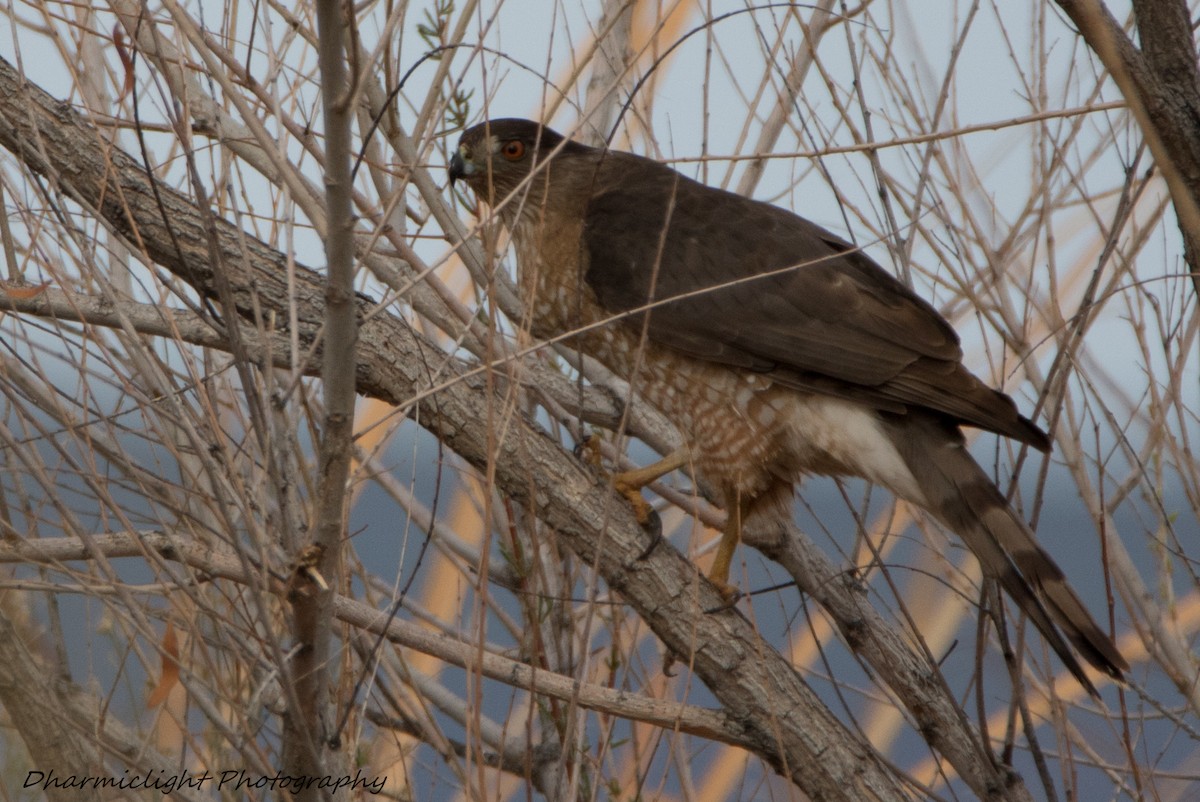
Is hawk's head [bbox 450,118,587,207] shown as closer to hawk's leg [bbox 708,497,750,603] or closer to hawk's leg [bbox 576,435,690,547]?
hawk's leg [bbox 576,435,690,547]

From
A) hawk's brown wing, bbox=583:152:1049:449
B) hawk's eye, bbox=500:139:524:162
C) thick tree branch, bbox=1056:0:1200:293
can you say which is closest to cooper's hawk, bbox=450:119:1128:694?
hawk's brown wing, bbox=583:152:1049:449

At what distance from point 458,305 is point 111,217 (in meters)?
0.87

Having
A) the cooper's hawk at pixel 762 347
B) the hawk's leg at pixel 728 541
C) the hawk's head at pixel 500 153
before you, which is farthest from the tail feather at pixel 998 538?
the hawk's head at pixel 500 153

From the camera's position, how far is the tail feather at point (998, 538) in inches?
95.4

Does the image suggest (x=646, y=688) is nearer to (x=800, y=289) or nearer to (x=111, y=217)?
(x=800, y=289)

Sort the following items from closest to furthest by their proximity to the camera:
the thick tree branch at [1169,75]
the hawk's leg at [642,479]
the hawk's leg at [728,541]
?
the thick tree branch at [1169,75] < the hawk's leg at [642,479] < the hawk's leg at [728,541]

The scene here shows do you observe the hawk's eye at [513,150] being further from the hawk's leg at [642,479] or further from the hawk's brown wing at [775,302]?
the hawk's leg at [642,479]

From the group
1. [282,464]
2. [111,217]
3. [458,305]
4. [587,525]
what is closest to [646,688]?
[587,525]

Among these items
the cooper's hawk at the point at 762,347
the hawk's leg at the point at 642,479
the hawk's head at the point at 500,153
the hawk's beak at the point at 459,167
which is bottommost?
the hawk's leg at the point at 642,479

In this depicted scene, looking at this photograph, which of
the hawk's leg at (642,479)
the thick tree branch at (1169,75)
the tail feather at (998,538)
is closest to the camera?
the thick tree branch at (1169,75)

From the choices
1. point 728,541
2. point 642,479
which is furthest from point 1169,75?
point 728,541

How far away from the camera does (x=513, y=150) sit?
3.53 metres

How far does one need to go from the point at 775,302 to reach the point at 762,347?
138 millimetres

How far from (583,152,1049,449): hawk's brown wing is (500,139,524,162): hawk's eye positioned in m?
0.39
